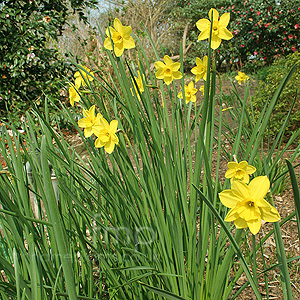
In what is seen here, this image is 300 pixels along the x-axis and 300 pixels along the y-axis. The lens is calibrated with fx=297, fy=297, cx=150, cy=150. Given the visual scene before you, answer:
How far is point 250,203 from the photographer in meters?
0.63

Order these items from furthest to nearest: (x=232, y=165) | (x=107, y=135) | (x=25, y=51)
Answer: (x=25, y=51) < (x=107, y=135) < (x=232, y=165)

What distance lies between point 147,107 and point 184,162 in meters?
0.23

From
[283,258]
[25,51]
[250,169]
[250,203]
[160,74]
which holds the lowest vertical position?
[283,258]

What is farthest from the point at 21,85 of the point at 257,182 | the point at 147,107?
the point at 257,182

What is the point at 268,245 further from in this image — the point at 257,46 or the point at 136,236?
the point at 257,46

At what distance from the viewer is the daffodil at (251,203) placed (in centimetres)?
59

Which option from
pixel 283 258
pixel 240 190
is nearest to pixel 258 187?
pixel 240 190

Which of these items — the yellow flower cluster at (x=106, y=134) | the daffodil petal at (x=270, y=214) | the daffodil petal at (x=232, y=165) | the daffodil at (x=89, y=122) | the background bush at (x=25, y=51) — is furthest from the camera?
the background bush at (x=25, y=51)

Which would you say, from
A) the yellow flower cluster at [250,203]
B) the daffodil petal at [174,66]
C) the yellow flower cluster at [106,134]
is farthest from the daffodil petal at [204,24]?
the yellow flower cluster at [250,203]

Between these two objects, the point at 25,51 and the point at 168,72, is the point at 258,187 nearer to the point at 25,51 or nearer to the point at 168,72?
the point at 168,72

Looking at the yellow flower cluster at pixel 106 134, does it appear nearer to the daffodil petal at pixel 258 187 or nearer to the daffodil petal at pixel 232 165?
the daffodil petal at pixel 232 165

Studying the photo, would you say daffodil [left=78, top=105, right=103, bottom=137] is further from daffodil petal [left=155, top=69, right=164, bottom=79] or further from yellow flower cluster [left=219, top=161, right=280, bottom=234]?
yellow flower cluster [left=219, top=161, right=280, bottom=234]

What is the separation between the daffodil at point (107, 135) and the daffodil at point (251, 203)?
16.4 inches

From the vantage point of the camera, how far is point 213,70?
2.95 ft
